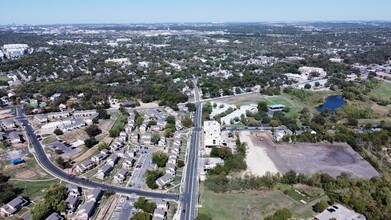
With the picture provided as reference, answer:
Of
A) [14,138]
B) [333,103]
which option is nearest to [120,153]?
[14,138]

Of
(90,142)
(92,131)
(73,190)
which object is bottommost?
(73,190)

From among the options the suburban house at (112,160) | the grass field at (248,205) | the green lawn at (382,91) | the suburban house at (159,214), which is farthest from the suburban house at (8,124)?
the green lawn at (382,91)

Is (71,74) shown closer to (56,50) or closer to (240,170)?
(56,50)

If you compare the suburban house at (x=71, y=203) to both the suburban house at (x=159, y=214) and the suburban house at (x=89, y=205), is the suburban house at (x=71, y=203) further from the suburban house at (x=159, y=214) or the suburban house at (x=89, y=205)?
the suburban house at (x=159, y=214)

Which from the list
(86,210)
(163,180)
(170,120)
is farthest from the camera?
(170,120)

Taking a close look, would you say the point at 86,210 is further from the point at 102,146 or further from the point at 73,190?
the point at 102,146

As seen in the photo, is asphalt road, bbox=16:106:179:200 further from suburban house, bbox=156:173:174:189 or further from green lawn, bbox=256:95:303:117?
green lawn, bbox=256:95:303:117

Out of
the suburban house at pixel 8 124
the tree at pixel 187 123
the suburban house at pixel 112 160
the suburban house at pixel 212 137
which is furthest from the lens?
the tree at pixel 187 123
